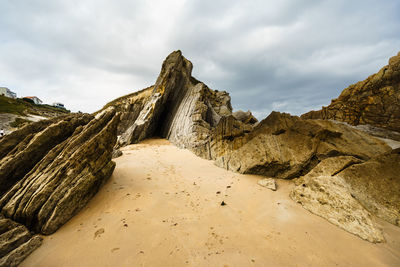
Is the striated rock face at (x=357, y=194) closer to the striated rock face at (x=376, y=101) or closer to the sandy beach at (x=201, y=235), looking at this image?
the sandy beach at (x=201, y=235)

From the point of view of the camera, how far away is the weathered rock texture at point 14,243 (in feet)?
9.06

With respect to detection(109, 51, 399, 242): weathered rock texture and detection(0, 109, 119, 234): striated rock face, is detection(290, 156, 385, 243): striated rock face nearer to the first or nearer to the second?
detection(109, 51, 399, 242): weathered rock texture

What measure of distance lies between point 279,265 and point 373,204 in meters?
3.94

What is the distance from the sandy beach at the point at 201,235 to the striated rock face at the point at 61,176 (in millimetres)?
446

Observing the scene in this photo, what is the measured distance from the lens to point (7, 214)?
362cm

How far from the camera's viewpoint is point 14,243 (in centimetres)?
298

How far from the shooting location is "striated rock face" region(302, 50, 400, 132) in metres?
9.23

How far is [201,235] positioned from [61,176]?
4.40m

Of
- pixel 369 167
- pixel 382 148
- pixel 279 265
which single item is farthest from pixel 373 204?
pixel 382 148

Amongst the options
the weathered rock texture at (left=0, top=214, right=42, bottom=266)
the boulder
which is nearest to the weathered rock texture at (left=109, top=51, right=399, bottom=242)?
the boulder

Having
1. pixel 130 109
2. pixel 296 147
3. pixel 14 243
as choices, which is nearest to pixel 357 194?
pixel 296 147

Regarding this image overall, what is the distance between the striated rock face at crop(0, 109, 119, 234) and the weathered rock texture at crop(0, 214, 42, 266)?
0.36 meters

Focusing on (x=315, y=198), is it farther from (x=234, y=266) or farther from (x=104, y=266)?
(x=104, y=266)

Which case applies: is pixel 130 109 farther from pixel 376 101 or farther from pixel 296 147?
pixel 376 101
